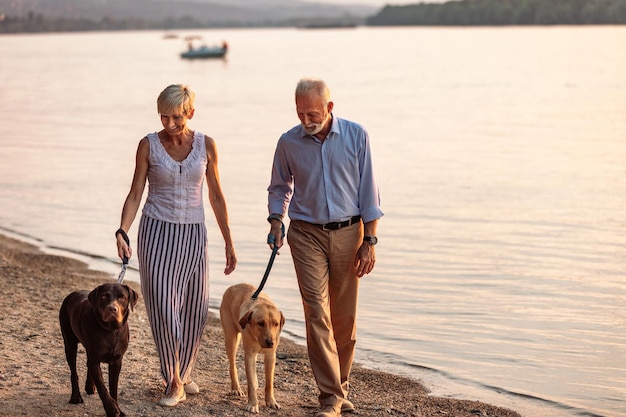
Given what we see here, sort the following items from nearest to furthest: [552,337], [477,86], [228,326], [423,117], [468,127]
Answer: [228,326], [552,337], [468,127], [423,117], [477,86]

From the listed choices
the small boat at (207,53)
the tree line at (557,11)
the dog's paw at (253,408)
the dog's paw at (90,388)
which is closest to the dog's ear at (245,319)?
the dog's paw at (253,408)

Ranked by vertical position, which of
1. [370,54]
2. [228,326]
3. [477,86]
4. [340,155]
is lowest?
[228,326]

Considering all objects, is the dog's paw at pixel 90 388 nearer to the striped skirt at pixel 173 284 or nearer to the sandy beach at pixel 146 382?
the sandy beach at pixel 146 382

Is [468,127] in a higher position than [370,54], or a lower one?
lower

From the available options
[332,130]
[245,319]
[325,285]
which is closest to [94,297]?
[245,319]

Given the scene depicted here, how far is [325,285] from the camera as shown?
6188 mm

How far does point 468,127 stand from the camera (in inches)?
1388

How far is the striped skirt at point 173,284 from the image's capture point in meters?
6.26

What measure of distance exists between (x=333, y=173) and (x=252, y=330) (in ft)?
3.38

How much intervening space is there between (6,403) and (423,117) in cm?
3447

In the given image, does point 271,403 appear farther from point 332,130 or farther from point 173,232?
point 332,130

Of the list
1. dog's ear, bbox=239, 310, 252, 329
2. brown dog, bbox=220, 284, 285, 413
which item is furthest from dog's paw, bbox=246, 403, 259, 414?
dog's ear, bbox=239, 310, 252, 329

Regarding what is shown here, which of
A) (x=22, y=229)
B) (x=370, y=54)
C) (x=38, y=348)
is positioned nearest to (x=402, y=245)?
(x=22, y=229)

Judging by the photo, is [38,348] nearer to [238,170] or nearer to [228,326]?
[228,326]
